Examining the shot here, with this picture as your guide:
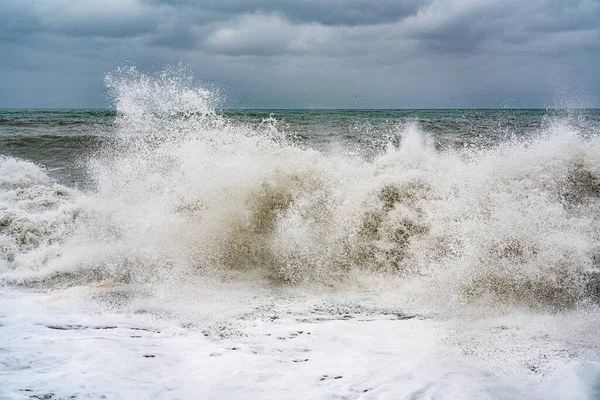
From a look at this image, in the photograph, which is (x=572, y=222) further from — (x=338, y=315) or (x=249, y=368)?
(x=249, y=368)

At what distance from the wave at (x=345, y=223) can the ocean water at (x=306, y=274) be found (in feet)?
0.08

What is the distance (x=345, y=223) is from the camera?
5.53m

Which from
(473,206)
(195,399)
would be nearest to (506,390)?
(195,399)

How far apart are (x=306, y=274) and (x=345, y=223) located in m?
0.87

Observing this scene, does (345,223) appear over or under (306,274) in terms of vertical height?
over

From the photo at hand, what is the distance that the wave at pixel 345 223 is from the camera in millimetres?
4324

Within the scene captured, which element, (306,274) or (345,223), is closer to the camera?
(306,274)

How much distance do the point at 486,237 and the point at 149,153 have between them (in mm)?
5359

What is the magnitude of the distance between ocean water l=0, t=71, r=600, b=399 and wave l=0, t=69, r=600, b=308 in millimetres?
23

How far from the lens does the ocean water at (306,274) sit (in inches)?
117

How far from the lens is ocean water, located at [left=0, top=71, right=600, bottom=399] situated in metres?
2.98

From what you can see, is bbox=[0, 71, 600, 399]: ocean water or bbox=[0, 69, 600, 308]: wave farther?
bbox=[0, 69, 600, 308]: wave

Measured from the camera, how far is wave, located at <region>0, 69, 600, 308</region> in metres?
4.32

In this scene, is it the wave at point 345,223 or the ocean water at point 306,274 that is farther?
the wave at point 345,223
